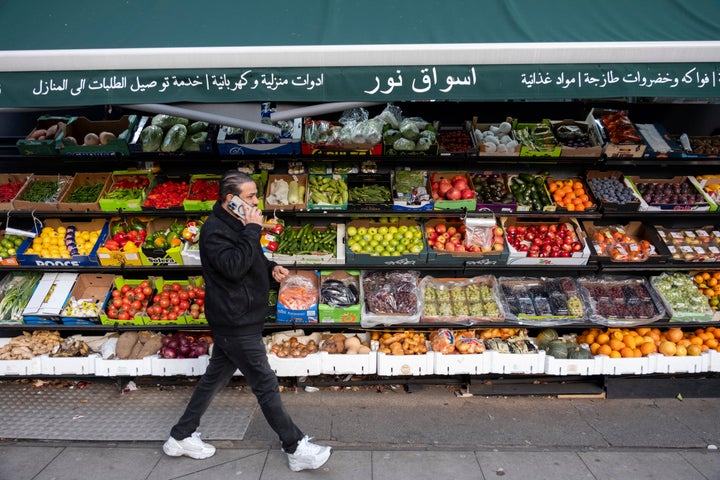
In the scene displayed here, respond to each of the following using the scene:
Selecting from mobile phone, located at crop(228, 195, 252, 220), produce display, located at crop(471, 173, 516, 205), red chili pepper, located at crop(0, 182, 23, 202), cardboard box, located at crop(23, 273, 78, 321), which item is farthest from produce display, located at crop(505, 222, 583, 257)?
red chili pepper, located at crop(0, 182, 23, 202)

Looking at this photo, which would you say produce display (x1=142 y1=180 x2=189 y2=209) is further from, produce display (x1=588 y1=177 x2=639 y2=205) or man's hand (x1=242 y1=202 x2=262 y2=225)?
produce display (x1=588 y1=177 x2=639 y2=205)

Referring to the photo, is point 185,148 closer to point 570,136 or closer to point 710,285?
point 570,136

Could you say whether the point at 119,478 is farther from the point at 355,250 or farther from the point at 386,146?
the point at 386,146

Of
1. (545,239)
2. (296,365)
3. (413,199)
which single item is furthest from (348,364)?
(545,239)

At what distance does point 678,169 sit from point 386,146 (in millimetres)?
3259

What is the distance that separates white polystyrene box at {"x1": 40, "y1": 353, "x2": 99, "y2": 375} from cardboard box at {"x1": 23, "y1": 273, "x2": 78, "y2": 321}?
1.33ft

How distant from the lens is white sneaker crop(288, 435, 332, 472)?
386 centimetres

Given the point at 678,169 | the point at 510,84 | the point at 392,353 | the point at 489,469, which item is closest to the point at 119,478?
the point at 392,353

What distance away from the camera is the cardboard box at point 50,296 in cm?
489

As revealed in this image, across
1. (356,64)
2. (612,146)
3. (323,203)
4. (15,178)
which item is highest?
(356,64)

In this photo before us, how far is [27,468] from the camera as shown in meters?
4.02

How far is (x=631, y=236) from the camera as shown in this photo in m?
5.34

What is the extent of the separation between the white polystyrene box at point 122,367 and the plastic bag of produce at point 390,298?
7.03 feet

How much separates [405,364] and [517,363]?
1.08 m
